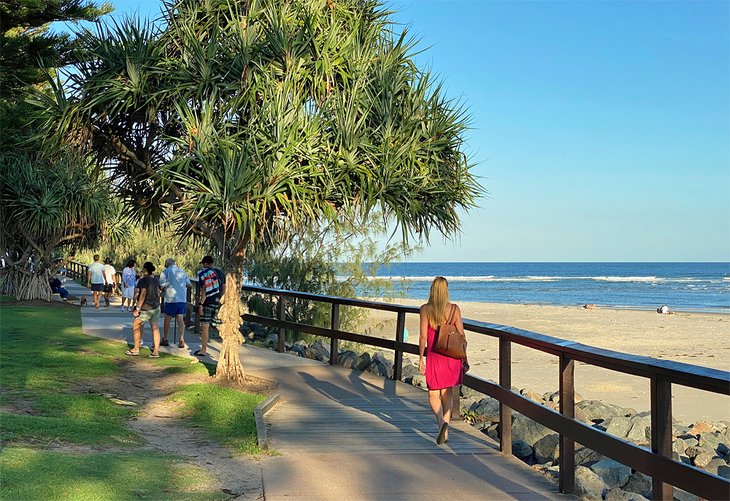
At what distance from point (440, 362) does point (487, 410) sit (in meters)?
3.77

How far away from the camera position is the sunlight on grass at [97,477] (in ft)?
18.2

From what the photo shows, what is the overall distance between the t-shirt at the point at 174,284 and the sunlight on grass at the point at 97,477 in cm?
860

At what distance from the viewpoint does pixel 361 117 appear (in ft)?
33.4

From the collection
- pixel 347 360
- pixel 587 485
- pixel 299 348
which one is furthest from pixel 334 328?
pixel 587 485

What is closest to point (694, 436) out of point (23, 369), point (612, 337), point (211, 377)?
point (211, 377)

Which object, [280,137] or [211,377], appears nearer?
[280,137]

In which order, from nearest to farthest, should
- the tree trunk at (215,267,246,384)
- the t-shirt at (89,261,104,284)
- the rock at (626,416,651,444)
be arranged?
1. the rock at (626,416,651,444)
2. the tree trunk at (215,267,246,384)
3. the t-shirt at (89,261,104,284)

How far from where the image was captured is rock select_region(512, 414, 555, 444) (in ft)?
32.9

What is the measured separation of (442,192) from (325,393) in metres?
3.18

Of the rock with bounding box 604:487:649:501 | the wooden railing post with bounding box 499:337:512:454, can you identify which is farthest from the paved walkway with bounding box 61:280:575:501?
the rock with bounding box 604:487:649:501

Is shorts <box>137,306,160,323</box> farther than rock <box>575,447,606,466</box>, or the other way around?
shorts <box>137,306,160,323</box>

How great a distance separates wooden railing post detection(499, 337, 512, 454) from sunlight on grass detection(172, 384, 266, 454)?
2.29m

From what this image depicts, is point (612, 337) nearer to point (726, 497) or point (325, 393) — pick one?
point (325, 393)

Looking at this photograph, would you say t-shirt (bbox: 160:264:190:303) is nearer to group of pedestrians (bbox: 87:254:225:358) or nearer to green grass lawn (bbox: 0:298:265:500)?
group of pedestrians (bbox: 87:254:225:358)
